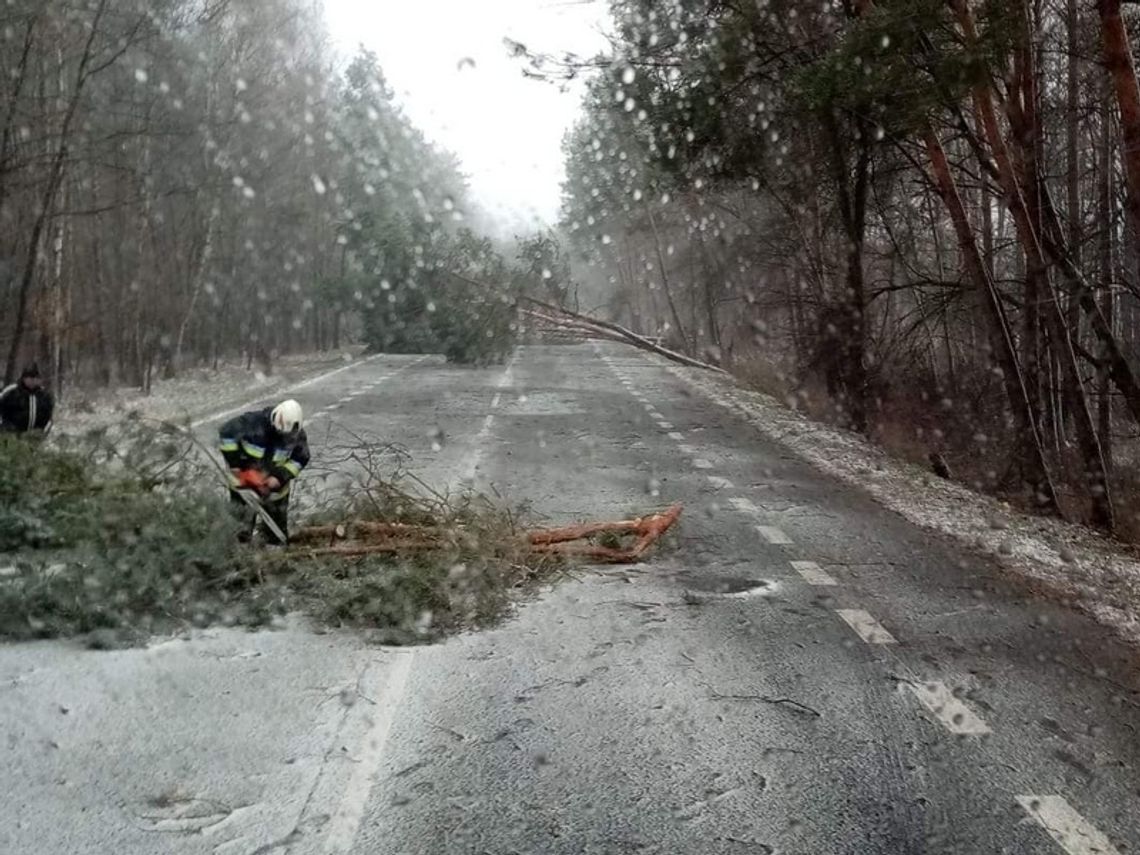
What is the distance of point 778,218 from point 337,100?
127ft

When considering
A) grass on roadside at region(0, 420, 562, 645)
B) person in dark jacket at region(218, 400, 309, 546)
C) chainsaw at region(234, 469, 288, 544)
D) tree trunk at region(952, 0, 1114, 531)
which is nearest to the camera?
grass on roadside at region(0, 420, 562, 645)

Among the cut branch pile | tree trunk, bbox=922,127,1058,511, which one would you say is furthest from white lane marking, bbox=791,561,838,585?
tree trunk, bbox=922,127,1058,511

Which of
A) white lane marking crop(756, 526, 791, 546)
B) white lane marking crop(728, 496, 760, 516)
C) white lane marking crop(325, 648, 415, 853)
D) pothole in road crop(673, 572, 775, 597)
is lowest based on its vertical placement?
white lane marking crop(728, 496, 760, 516)

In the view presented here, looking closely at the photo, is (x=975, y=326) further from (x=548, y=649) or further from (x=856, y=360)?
(x=548, y=649)

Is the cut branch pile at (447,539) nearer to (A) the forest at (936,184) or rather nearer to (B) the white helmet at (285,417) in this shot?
(B) the white helmet at (285,417)

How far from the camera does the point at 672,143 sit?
18.6 metres

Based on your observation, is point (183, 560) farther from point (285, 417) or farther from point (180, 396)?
point (180, 396)

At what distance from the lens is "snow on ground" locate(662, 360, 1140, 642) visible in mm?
7818

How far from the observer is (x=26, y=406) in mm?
10961

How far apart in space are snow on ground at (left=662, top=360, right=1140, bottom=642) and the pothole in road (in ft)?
6.50

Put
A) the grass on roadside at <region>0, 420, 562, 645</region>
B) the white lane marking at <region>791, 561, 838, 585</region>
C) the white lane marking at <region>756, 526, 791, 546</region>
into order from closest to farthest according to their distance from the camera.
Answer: the grass on roadside at <region>0, 420, 562, 645</region> → the white lane marking at <region>791, 561, 838, 585</region> → the white lane marking at <region>756, 526, 791, 546</region>

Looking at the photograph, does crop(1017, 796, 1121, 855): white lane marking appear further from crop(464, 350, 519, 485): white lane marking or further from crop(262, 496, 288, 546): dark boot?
crop(464, 350, 519, 485): white lane marking

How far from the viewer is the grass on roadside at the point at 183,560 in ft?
20.1

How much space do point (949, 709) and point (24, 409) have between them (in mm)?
9168
